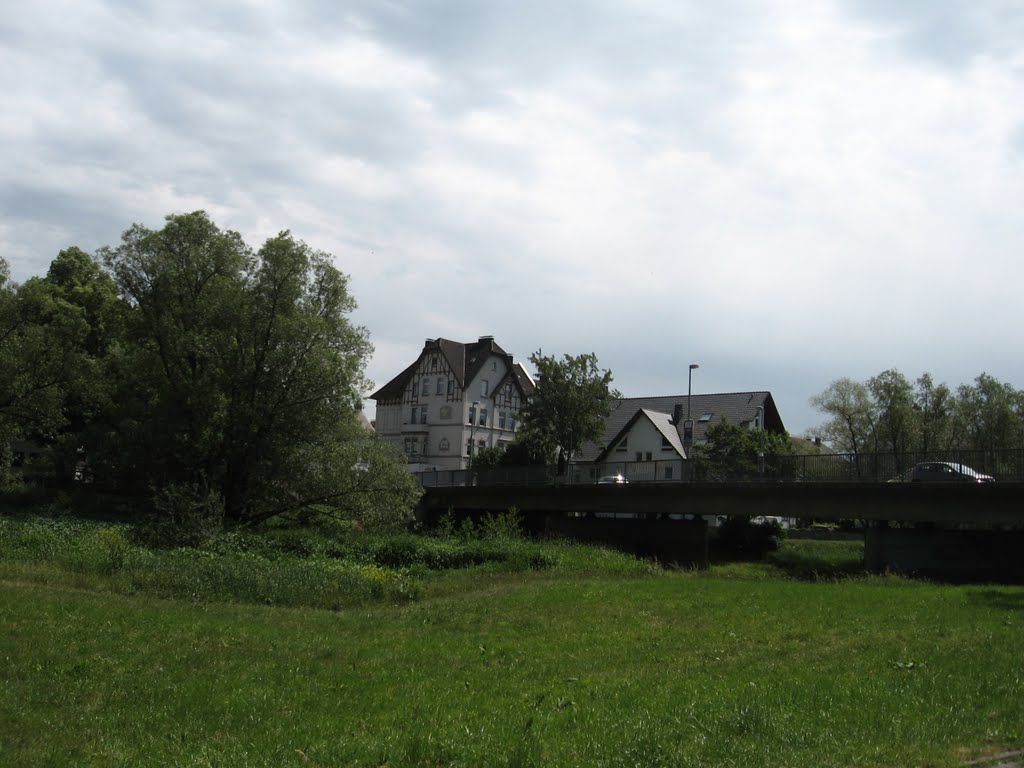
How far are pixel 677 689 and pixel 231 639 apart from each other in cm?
805

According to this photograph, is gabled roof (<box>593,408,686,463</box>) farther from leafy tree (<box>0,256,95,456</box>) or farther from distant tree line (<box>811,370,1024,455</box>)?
leafy tree (<box>0,256,95,456</box>)

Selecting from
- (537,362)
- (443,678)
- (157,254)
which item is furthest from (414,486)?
(443,678)

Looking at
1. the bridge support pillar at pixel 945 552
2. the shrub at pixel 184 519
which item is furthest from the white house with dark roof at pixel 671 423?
the shrub at pixel 184 519

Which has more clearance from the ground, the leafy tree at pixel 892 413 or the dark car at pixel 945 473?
the leafy tree at pixel 892 413

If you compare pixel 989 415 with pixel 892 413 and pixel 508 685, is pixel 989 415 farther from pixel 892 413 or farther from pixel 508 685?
pixel 508 685

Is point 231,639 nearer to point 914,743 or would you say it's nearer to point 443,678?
point 443,678

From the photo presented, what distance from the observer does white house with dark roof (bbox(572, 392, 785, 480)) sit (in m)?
82.7

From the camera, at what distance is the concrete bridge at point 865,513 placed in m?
38.9

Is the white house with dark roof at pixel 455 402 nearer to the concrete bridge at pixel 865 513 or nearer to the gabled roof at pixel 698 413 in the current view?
the gabled roof at pixel 698 413

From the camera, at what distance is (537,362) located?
71.4 metres

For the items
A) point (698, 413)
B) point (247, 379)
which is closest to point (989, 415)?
point (698, 413)

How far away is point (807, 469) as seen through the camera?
144ft

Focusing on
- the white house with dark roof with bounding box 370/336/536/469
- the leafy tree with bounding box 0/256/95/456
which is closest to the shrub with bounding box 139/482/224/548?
the leafy tree with bounding box 0/256/95/456

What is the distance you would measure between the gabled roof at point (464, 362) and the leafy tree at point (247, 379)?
148ft
